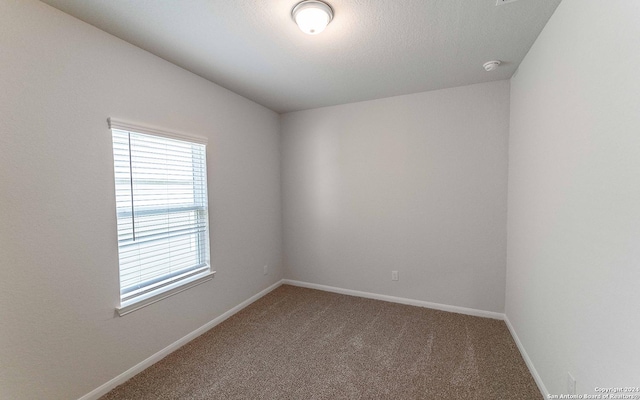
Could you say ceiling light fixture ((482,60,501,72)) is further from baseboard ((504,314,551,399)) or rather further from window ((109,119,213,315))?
window ((109,119,213,315))

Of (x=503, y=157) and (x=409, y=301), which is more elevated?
(x=503, y=157)

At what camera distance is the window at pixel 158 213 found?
2.04 m

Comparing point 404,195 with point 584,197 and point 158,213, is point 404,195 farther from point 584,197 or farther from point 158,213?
point 158,213

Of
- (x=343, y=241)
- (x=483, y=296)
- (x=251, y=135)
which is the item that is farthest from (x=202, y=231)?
(x=483, y=296)

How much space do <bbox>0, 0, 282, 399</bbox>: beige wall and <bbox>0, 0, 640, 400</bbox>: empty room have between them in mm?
12

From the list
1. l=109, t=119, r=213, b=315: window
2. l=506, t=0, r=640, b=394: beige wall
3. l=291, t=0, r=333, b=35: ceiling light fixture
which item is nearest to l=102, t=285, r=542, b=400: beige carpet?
l=506, t=0, r=640, b=394: beige wall

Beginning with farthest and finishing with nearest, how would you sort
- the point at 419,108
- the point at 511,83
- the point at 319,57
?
the point at 419,108 < the point at 511,83 < the point at 319,57

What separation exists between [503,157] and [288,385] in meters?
2.98

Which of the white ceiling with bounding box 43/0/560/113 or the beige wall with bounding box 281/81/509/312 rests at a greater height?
the white ceiling with bounding box 43/0/560/113

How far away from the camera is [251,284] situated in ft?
11.2

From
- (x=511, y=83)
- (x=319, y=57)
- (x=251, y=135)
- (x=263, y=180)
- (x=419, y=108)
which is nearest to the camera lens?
(x=319, y=57)

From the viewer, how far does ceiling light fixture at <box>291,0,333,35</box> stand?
63.0 inches

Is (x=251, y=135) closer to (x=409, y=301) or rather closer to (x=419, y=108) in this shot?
(x=419, y=108)

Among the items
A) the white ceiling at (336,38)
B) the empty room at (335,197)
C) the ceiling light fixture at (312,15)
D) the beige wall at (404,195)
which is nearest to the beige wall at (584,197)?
the empty room at (335,197)
